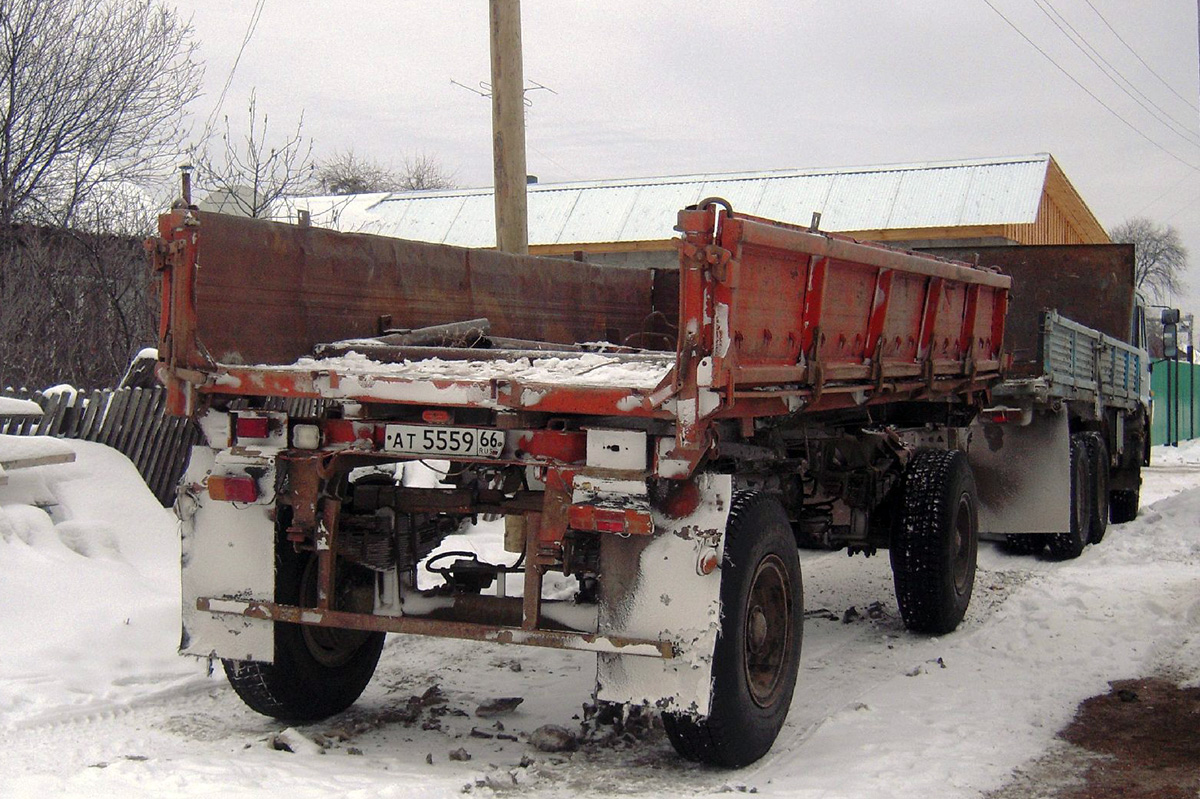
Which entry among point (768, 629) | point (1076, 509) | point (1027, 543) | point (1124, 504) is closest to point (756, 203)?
point (1124, 504)

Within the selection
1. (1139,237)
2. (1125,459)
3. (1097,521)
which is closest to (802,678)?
(1097,521)

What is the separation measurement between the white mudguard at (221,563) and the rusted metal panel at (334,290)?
21.7 inches

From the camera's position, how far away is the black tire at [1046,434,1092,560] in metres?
10.5

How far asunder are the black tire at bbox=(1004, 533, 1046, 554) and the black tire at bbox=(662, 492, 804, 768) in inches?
249

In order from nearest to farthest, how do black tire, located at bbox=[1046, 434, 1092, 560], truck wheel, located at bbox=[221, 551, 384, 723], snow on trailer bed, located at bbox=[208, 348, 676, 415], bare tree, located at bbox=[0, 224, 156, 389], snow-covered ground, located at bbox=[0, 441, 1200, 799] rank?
snow on trailer bed, located at bbox=[208, 348, 676, 415] → snow-covered ground, located at bbox=[0, 441, 1200, 799] → truck wheel, located at bbox=[221, 551, 384, 723] → black tire, located at bbox=[1046, 434, 1092, 560] → bare tree, located at bbox=[0, 224, 156, 389]

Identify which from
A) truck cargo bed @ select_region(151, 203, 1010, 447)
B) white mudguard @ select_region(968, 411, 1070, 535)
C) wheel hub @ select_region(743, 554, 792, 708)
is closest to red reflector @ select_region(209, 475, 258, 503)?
truck cargo bed @ select_region(151, 203, 1010, 447)

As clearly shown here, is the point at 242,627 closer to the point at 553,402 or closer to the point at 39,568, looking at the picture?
the point at 553,402

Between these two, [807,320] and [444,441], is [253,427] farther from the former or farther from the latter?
[807,320]

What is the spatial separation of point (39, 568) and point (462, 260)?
9.10 ft

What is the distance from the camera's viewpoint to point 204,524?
4891 mm

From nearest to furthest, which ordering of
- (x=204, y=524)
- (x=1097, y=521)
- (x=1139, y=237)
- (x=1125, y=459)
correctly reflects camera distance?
(x=204, y=524)
(x=1097, y=521)
(x=1125, y=459)
(x=1139, y=237)

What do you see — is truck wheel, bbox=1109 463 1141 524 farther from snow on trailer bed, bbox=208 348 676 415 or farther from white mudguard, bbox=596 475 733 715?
white mudguard, bbox=596 475 733 715

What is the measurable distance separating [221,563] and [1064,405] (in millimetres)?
7481

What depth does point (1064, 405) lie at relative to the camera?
10117 mm
